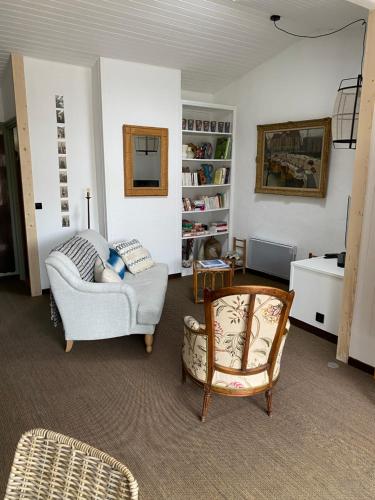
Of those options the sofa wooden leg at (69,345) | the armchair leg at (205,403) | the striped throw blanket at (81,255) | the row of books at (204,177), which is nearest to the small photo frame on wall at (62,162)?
the striped throw blanket at (81,255)

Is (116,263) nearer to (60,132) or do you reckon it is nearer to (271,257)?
(60,132)

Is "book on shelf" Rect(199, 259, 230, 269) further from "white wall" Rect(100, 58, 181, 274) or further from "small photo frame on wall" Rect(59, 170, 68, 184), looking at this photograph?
"small photo frame on wall" Rect(59, 170, 68, 184)

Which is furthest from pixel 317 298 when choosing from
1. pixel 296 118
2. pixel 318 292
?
pixel 296 118

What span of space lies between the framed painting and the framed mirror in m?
1.38

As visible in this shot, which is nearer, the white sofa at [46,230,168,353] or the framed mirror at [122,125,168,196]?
the white sofa at [46,230,168,353]

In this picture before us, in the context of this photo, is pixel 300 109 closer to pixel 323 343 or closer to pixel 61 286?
pixel 323 343

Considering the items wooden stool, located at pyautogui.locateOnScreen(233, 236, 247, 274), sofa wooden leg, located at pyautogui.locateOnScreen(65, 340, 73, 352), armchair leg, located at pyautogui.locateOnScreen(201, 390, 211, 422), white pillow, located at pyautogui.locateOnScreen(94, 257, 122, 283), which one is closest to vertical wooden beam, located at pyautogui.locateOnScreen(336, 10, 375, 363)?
armchair leg, located at pyautogui.locateOnScreen(201, 390, 211, 422)

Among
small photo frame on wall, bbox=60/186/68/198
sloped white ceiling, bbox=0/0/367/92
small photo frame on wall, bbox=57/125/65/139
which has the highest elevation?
sloped white ceiling, bbox=0/0/367/92

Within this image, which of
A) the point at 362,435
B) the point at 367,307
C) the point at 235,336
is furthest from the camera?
the point at 367,307

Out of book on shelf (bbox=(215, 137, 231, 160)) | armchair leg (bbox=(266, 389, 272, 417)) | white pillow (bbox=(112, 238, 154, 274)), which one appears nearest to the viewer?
armchair leg (bbox=(266, 389, 272, 417))

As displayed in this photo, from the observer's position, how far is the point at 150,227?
4.79 metres

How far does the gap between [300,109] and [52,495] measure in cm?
462

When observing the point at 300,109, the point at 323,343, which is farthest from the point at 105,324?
the point at 300,109

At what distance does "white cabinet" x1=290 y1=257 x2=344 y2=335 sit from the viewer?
3.16m
